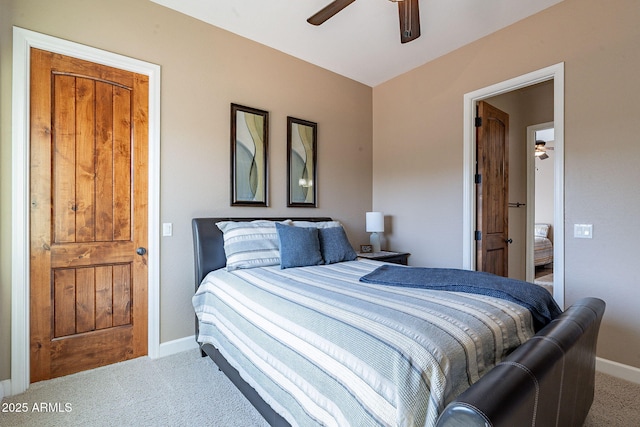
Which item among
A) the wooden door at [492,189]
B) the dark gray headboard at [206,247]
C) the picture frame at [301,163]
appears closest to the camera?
the dark gray headboard at [206,247]

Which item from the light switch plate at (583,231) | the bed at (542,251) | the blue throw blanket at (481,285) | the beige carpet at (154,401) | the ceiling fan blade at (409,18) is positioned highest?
the ceiling fan blade at (409,18)

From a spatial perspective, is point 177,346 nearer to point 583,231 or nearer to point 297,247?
point 297,247

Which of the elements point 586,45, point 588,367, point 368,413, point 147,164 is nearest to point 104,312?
point 147,164

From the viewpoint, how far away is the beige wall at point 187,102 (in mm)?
2066

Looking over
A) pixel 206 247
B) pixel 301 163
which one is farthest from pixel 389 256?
pixel 206 247

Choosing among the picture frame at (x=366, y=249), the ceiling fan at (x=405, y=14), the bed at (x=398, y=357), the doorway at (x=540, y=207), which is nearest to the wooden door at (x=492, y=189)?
the doorway at (x=540, y=207)

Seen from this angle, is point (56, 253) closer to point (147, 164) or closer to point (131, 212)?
point (131, 212)

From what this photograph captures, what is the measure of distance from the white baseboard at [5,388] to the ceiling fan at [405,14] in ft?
10.4

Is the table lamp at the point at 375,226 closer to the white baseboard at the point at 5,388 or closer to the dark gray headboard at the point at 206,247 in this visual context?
the dark gray headboard at the point at 206,247

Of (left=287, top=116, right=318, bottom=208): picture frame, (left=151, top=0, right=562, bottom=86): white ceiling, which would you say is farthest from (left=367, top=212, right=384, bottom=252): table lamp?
(left=151, top=0, right=562, bottom=86): white ceiling

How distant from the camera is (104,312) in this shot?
238 centimetres

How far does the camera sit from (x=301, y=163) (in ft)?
11.5

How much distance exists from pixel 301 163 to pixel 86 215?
2.04 m

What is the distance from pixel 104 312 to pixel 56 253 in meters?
0.56
